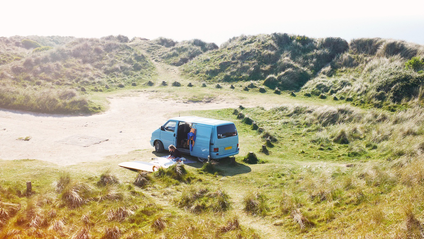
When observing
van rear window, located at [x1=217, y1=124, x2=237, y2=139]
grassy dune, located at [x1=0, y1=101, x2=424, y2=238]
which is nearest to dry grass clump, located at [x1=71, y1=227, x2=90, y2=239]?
grassy dune, located at [x1=0, y1=101, x2=424, y2=238]

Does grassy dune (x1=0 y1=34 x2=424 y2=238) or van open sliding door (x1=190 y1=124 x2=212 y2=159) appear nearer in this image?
grassy dune (x1=0 y1=34 x2=424 y2=238)

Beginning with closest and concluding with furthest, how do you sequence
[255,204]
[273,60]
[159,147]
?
[255,204] < [159,147] < [273,60]

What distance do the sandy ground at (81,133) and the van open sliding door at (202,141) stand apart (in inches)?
166

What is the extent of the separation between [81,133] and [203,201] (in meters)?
14.1

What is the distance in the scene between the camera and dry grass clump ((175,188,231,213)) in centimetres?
845

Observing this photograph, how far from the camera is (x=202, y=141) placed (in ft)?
45.1

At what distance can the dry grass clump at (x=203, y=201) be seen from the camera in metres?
8.45

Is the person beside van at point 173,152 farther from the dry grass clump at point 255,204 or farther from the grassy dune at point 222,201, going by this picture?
the dry grass clump at point 255,204

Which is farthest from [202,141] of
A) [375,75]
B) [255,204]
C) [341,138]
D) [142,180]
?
[375,75]

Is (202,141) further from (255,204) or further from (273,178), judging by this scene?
(255,204)

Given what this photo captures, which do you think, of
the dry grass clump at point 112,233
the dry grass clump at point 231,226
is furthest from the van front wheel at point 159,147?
the dry grass clump at point 231,226

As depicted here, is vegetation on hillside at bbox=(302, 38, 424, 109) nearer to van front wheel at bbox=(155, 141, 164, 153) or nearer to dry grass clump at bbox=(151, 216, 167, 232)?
van front wheel at bbox=(155, 141, 164, 153)

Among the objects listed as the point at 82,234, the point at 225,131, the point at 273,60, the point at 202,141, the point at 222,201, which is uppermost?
the point at 273,60

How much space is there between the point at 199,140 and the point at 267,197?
522cm
